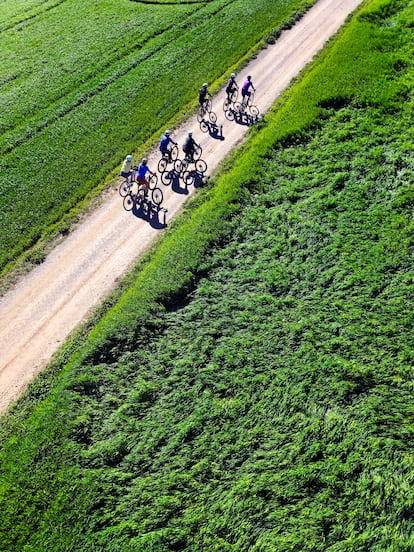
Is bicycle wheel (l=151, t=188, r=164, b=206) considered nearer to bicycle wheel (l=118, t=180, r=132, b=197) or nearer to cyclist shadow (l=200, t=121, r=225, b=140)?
bicycle wheel (l=118, t=180, r=132, b=197)

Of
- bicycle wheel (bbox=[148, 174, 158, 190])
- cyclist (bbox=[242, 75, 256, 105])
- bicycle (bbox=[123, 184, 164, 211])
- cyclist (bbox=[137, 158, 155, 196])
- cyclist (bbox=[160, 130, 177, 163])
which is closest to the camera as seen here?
cyclist (bbox=[137, 158, 155, 196])

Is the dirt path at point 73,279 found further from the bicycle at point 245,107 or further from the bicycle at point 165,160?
the bicycle at point 245,107

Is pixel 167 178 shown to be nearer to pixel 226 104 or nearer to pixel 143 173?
pixel 143 173

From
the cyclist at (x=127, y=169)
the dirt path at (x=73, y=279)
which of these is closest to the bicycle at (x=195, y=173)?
the dirt path at (x=73, y=279)

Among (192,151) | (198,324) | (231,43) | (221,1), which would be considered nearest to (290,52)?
(231,43)

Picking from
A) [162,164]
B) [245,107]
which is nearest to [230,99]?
[245,107]

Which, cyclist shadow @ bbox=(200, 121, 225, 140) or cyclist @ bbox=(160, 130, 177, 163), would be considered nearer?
cyclist @ bbox=(160, 130, 177, 163)

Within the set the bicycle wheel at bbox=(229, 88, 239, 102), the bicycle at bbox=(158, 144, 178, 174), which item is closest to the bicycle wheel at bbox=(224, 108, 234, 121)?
the bicycle wheel at bbox=(229, 88, 239, 102)
